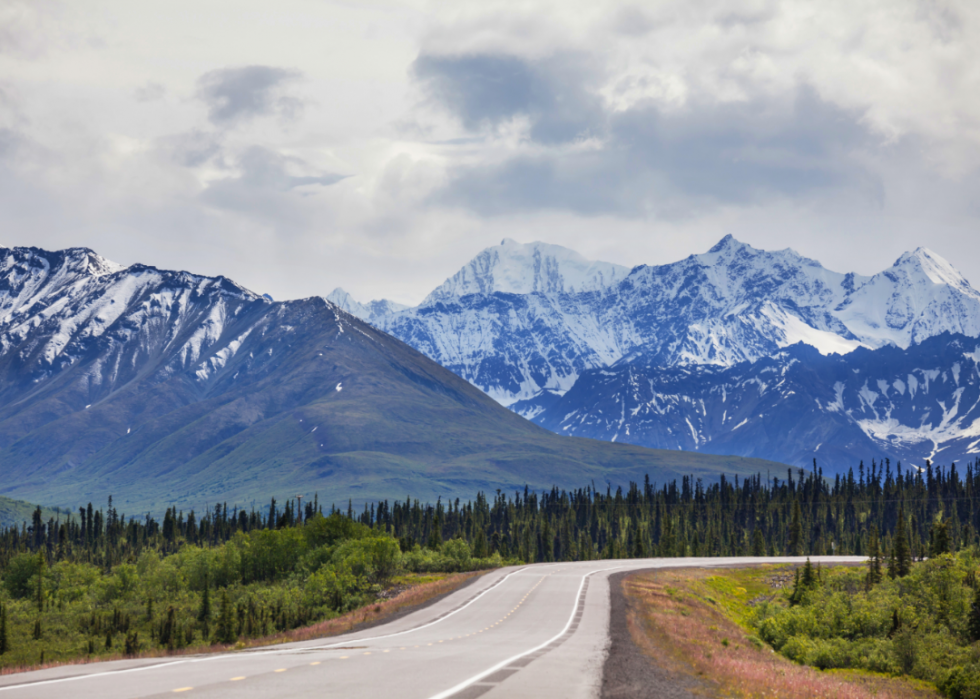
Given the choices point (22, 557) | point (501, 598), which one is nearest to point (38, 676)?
point (501, 598)

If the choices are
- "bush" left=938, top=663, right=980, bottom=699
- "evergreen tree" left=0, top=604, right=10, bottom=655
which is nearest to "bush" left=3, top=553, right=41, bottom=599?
"evergreen tree" left=0, top=604, right=10, bottom=655

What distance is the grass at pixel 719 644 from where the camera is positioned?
1379 inches

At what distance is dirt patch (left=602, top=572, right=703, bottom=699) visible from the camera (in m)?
28.2

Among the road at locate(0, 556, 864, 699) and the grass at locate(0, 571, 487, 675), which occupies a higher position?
the road at locate(0, 556, 864, 699)

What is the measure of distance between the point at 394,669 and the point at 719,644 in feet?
97.2

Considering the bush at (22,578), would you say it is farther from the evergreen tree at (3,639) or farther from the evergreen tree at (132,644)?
the evergreen tree at (132,644)

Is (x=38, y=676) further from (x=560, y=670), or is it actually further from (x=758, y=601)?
(x=758, y=601)

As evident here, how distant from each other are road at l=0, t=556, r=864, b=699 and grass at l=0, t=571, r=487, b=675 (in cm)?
525

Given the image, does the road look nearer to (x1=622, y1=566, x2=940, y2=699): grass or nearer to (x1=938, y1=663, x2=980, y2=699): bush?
(x1=622, y1=566, x2=940, y2=699): grass

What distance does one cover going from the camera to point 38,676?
26.6 meters

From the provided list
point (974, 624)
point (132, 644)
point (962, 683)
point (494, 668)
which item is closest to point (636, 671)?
point (494, 668)

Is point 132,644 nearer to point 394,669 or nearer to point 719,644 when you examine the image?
point 719,644

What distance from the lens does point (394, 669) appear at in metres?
28.9

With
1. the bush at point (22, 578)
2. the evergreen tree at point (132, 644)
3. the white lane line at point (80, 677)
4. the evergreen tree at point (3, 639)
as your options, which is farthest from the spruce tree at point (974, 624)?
the bush at point (22, 578)
